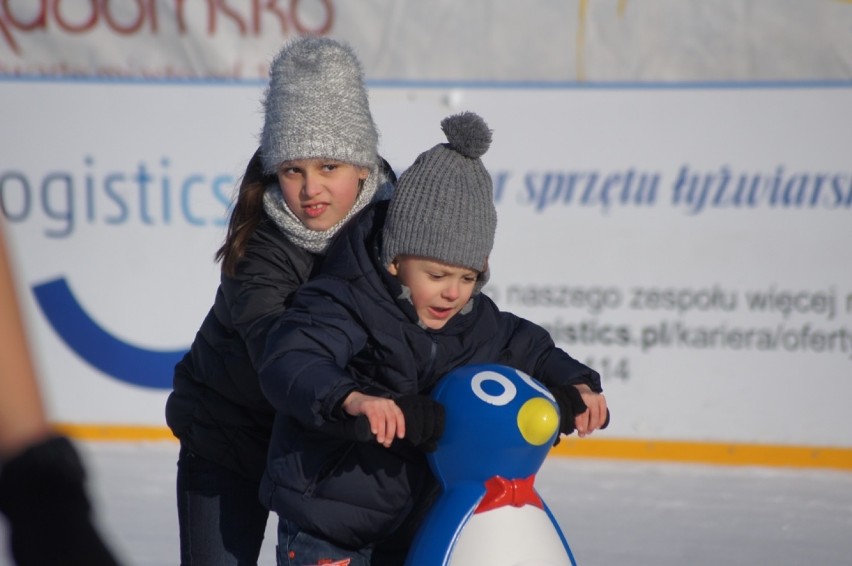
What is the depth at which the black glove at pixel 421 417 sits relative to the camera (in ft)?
5.81

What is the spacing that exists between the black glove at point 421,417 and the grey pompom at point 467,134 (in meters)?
0.40

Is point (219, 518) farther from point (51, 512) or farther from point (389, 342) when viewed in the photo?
point (51, 512)

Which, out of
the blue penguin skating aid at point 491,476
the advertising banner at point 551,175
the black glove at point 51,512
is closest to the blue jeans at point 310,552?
the blue penguin skating aid at point 491,476

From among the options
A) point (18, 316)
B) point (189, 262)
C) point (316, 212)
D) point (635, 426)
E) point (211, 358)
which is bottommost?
point (635, 426)

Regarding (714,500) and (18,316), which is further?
(714,500)

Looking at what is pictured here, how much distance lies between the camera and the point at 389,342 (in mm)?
1900

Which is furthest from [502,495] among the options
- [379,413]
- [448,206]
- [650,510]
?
[650,510]

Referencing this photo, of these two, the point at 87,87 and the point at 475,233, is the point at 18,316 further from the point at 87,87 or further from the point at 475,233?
the point at 87,87

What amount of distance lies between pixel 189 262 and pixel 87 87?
85 cm

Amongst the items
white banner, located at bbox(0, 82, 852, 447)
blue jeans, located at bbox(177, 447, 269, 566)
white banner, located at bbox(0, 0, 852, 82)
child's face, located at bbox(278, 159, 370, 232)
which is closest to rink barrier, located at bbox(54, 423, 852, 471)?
white banner, located at bbox(0, 82, 852, 447)

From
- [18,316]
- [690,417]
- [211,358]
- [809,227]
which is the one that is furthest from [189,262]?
[18,316]

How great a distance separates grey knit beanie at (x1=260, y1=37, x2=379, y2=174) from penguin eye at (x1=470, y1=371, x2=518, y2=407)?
52cm

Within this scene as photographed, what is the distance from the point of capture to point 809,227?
4.89 metres

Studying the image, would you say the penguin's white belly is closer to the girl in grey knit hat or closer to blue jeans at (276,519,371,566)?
blue jeans at (276,519,371,566)
